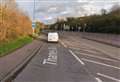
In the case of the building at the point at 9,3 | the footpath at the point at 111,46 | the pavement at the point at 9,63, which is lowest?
the footpath at the point at 111,46

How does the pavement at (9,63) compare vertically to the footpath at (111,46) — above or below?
above

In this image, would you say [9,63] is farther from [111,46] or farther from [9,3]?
[111,46]

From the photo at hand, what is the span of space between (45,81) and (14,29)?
2483 cm

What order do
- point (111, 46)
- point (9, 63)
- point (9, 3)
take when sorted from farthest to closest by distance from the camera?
point (111, 46)
point (9, 3)
point (9, 63)

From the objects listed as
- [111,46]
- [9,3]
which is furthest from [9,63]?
[111,46]

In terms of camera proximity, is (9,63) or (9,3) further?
(9,3)

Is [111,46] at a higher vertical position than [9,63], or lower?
lower

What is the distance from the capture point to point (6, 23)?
28.0m

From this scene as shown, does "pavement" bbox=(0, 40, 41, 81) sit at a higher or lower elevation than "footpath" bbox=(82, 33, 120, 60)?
higher

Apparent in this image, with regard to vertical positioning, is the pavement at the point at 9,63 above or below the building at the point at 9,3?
below

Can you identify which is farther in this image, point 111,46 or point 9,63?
point 111,46

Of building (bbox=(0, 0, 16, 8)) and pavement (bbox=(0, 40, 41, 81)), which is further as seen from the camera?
building (bbox=(0, 0, 16, 8))

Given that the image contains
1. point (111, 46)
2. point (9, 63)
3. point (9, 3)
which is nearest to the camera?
point (9, 63)

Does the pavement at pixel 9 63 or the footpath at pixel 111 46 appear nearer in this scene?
the pavement at pixel 9 63
